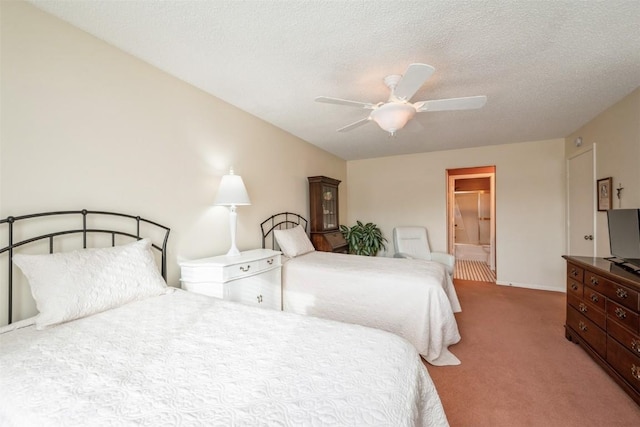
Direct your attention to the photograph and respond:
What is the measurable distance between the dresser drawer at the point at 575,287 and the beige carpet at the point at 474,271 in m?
2.21

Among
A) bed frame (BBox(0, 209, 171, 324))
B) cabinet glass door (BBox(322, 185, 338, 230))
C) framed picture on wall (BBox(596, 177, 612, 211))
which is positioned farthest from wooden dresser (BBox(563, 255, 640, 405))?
bed frame (BBox(0, 209, 171, 324))

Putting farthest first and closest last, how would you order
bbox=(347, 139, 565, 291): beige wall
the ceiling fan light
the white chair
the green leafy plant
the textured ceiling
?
1. the green leafy plant
2. the white chair
3. bbox=(347, 139, 565, 291): beige wall
4. the ceiling fan light
5. the textured ceiling

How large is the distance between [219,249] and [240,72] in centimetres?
155

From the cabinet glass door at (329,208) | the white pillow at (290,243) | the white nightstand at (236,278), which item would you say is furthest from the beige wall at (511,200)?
the white nightstand at (236,278)

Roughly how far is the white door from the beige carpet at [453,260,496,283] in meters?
1.37

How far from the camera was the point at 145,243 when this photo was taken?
5.46ft

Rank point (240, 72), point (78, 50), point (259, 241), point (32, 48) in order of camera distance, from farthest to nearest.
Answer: point (259, 241) → point (240, 72) → point (78, 50) → point (32, 48)

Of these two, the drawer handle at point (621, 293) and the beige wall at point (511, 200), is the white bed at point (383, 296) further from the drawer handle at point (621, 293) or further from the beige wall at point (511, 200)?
the beige wall at point (511, 200)

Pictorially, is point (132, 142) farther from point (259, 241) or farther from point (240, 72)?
point (259, 241)

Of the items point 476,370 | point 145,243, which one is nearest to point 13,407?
point 145,243

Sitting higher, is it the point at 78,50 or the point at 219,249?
the point at 78,50

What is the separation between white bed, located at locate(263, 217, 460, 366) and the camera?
219 cm

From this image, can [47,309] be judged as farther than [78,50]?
No

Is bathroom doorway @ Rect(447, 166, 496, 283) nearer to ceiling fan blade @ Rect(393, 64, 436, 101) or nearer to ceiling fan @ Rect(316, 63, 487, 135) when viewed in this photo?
ceiling fan @ Rect(316, 63, 487, 135)
